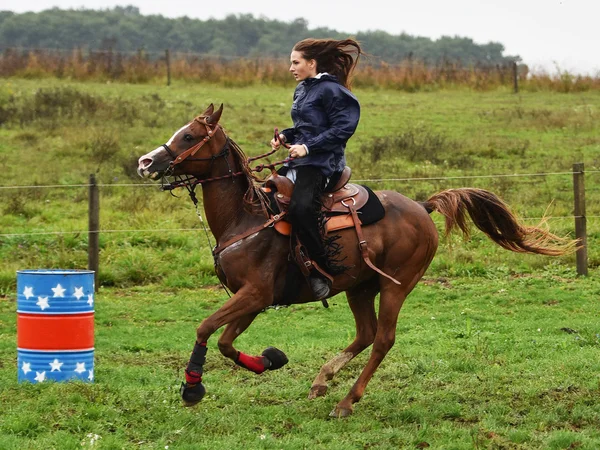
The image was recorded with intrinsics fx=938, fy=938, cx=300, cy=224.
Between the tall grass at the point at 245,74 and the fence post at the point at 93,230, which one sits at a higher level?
the tall grass at the point at 245,74

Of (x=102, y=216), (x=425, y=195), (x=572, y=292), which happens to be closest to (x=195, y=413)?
(x=572, y=292)

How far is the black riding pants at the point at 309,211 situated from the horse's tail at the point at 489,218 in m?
1.40

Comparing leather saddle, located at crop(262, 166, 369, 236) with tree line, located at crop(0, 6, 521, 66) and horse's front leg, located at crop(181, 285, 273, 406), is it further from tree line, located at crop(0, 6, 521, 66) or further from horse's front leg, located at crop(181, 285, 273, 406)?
tree line, located at crop(0, 6, 521, 66)

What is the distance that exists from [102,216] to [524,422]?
989 cm

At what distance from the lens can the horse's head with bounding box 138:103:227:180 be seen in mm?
7094

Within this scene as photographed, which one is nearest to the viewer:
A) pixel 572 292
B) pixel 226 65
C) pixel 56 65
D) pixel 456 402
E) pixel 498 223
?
pixel 456 402

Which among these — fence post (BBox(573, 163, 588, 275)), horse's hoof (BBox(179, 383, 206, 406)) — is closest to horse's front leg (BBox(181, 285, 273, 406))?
horse's hoof (BBox(179, 383, 206, 406))

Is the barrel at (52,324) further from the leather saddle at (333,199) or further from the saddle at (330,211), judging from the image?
the leather saddle at (333,199)

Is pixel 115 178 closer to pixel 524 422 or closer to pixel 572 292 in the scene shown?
pixel 572 292

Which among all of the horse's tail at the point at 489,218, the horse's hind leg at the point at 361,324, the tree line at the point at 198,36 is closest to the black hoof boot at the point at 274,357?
the horse's hind leg at the point at 361,324

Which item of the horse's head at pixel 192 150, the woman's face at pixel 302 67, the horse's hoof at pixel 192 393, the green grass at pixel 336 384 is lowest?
the green grass at pixel 336 384

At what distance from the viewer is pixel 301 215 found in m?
7.27

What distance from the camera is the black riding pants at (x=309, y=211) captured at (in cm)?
729

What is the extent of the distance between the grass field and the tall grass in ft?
7.62
